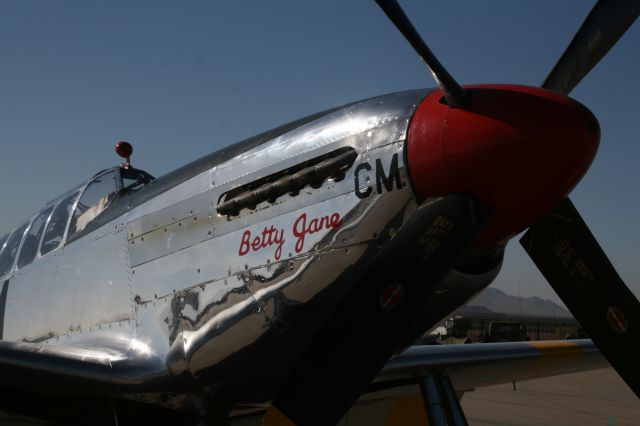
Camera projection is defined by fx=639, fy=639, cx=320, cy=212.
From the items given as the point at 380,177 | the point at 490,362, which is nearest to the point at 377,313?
the point at 380,177

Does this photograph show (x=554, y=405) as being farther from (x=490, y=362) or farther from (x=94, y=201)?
(x=94, y=201)

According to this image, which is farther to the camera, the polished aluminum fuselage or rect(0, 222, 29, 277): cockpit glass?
rect(0, 222, 29, 277): cockpit glass

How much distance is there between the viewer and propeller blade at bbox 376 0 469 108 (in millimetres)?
2979

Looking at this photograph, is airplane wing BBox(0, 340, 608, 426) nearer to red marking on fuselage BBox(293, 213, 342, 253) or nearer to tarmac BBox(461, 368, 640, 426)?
red marking on fuselage BBox(293, 213, 342, 253)

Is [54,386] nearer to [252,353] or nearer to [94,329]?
[94,329]

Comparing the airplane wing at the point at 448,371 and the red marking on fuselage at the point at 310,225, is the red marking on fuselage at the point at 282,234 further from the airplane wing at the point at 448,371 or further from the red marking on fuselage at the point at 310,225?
the airplane wing at the point at 448,371

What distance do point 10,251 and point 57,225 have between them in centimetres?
102

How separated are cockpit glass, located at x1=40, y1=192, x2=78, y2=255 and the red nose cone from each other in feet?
11.0

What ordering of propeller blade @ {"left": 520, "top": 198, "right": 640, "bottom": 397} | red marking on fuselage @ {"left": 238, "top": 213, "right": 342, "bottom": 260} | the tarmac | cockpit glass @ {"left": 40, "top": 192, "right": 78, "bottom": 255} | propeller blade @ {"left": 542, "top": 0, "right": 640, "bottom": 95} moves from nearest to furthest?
propeller blade @ {"left": 520, "top": 198, "right": 640, "bottom": 397}
red marking on fuselage @ {"left": 238, "top": 213, "right": 342, "bottom": 260}
propeller blade @ {"left": 542, "top": 0, "right": 640, "bottom": 95}
cockpit glass @ {"left": 40, "top": 192, "right": 78, "bottom": 255}
the tarmac

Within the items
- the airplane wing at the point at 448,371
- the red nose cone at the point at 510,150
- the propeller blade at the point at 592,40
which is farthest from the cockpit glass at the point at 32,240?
the propeller blade at the point at 592,40

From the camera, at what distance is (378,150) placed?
345cm

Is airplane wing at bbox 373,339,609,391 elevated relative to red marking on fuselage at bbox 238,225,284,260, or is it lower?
lower

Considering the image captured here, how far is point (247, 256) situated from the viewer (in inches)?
152

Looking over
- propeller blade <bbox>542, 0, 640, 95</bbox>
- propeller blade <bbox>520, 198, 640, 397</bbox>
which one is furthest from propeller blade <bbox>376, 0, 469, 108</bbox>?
propeller blade <bbox>542, 0, 640, 95</bbox>
